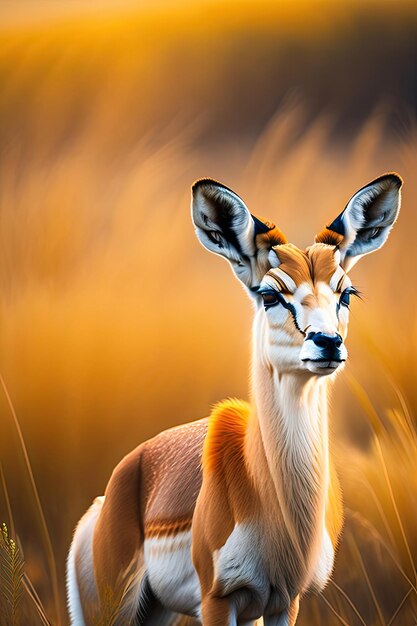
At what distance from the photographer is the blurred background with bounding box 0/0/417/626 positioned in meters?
5.01

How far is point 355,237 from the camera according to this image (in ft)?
13.5

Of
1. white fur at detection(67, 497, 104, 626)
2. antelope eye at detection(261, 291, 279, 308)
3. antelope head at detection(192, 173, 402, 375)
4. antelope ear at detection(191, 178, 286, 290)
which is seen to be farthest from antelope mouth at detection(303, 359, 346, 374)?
white fur at detection(67, 497, 104, 626)

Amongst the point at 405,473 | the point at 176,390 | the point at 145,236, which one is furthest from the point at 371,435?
the point at 145,236

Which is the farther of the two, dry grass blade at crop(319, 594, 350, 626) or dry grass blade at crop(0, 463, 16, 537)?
dry grass blade at crop(0, 463, 16, 537)

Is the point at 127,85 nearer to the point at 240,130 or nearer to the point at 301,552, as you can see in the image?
the point at 240,130

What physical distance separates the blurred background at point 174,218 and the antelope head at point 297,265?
2.79 ft

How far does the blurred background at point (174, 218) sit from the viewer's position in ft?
16.4

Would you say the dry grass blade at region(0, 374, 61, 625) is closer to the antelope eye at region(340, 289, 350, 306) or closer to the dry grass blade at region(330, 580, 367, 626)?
the dry grass blade at region(330, 580, 367, 626)

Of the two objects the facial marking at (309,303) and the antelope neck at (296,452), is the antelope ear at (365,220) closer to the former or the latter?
the facial marking at (309,303)

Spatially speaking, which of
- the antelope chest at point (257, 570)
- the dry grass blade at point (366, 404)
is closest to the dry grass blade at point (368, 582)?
the dry grass blade at point (366, 404)

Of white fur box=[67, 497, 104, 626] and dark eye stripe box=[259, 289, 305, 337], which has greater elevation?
dark eye stripe box=[259, 289, 305, 337]

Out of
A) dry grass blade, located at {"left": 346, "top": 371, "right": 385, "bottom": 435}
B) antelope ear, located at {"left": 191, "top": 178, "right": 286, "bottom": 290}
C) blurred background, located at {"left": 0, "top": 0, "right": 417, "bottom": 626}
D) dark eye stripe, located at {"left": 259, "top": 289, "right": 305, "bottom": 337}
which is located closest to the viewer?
dark eye stripe, located at {"left": 259, "top": 289, "right": 305, "bottom": 337}

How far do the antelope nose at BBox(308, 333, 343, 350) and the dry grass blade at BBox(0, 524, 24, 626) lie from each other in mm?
1678

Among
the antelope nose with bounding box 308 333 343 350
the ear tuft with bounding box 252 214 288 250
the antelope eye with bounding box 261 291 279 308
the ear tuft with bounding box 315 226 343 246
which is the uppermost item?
the ear tuft with bounding box 252 214 288 250
